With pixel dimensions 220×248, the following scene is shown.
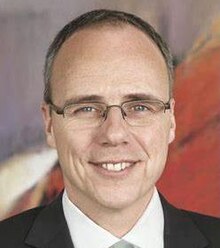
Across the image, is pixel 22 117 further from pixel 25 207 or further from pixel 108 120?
pixel 108 120

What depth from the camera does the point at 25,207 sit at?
1855 millimetres

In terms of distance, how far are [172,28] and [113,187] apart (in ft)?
2.22

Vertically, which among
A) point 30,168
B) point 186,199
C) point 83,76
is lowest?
point 186,199

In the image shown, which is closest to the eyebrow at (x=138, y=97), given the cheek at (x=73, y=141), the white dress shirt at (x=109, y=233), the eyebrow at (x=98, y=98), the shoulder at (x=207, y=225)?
the eyebrow at (x=98, y=98)

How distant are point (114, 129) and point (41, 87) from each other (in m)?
0.60

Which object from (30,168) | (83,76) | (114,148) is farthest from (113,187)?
(30,168)

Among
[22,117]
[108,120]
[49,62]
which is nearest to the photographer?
[108,120]

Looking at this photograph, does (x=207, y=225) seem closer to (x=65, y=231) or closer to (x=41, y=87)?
(x=65, y=231)

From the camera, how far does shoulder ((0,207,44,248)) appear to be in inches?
54.5

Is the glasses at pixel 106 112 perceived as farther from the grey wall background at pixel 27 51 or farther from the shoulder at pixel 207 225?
the grey wall background at pixel 27 51

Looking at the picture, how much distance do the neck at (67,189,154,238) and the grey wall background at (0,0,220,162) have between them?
0.51m

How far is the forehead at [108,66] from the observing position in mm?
1305

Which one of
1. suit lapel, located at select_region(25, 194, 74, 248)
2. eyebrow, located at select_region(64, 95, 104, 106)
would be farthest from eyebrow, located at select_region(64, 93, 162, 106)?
suit lapel, located at select_region(25, 194, 74, 248)

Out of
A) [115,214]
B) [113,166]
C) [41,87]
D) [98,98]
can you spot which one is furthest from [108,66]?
[41,87]
